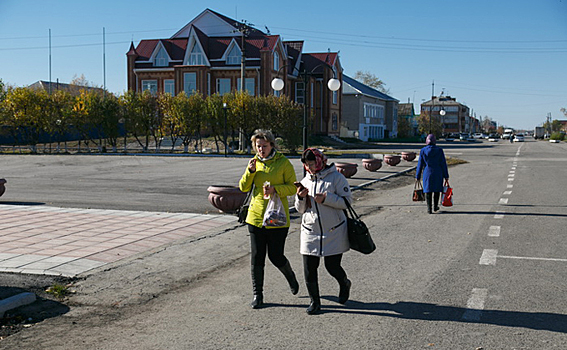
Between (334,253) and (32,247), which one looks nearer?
(334,253)

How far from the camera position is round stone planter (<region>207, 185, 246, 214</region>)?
1229 cm

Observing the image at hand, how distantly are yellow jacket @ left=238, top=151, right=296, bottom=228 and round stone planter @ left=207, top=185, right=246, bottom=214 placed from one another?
632 cm

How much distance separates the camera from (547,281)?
6.66 m

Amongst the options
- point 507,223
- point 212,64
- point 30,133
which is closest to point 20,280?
point 507,223

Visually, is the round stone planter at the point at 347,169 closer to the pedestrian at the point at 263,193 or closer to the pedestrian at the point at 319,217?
the pedestrian at the point at 263,193

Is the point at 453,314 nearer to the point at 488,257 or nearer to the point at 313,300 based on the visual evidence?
the point at 313,300

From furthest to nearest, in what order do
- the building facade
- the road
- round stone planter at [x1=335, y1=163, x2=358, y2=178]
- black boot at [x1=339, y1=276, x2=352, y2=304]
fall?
the building facade, round stone planter at [x1=335, y1=163, x2=358, y2=178], black boot at [x1=339, y1=276, x2=352, y2=304], the road

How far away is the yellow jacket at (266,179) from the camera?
19.3ft

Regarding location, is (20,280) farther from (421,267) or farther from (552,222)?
(552,222)

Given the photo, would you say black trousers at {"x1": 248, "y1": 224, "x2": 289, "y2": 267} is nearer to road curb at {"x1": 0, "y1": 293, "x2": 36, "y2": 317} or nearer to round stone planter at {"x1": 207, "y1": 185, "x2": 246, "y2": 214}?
road curb at {"x1": 0, "y1": 293, "x2": 36, "y2": 317}

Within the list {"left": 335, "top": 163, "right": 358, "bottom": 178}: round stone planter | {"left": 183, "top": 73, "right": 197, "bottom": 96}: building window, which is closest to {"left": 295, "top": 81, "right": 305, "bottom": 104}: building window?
{"left": 183, "top": 73, "right": 197, "bottom": 96}: building window

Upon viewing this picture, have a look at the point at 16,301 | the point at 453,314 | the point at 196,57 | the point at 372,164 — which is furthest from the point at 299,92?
the point at 453,314

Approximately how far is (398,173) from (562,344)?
68.1 ft

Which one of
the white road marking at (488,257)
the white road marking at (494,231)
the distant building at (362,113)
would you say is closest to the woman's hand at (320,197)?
the white road marking at (488,257)
